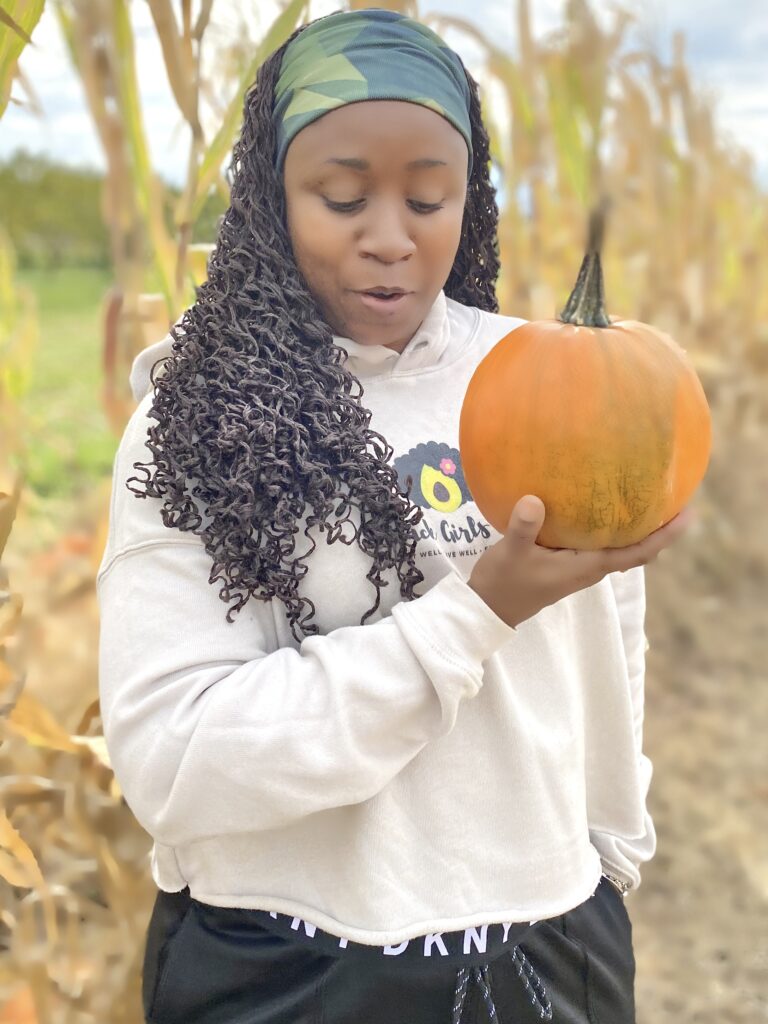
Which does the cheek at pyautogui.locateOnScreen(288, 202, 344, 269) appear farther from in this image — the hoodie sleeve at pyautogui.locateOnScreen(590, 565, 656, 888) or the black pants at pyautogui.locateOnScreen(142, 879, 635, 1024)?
the black pants at pyautogui.locateOnScreen(142, 879, 635, 1024)

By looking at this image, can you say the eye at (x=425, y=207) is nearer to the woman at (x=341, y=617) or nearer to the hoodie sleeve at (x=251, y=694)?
the woman at (x=341, y=617)

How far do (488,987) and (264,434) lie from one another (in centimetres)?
60

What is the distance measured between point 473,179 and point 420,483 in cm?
42

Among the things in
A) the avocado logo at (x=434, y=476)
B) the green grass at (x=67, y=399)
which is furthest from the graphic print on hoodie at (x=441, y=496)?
the green grass at (x=67, y=399)

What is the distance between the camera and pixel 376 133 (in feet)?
3.15

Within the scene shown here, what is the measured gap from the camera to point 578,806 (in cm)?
114

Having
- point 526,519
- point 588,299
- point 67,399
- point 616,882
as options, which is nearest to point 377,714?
point 526,519

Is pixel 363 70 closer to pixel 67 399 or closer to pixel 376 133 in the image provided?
pixel 376 133

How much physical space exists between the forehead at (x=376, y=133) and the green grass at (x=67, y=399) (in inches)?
49.5

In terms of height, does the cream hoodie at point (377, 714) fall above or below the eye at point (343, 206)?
below

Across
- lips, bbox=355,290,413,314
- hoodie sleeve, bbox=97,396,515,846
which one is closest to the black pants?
hoodie sleeve, bbox=97,396,515,846

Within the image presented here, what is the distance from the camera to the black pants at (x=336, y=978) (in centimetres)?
104

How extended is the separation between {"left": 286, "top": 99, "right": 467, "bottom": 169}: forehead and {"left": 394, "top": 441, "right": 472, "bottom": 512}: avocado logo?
280 millimetres

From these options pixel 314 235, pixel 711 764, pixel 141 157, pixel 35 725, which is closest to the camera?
pixel 314 235
